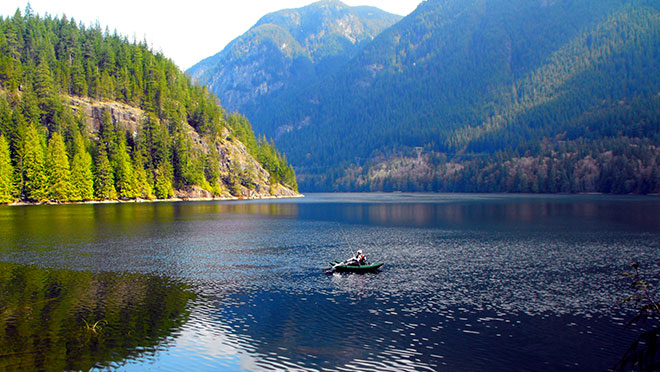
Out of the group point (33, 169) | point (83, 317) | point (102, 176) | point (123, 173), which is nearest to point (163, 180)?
point (123, 173)

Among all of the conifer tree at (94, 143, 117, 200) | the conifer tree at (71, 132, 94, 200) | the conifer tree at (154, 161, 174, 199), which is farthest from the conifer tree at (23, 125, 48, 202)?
the conifer tree at (154, 161, 174, 199)

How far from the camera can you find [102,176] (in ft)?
510

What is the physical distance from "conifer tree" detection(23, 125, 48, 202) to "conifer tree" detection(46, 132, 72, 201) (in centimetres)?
190

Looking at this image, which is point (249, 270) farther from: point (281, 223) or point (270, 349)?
point (281, 223)

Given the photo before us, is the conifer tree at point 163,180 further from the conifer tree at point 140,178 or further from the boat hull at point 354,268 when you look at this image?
the boat hull at point 354,268

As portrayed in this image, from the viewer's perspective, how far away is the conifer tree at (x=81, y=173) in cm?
14475

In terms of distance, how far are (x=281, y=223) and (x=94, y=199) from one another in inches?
3332

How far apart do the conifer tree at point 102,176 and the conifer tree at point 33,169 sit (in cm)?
1794

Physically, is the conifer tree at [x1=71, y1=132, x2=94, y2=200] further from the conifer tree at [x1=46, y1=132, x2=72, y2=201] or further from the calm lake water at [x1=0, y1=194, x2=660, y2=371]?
the calm lake water at [x1=0, y1=194, x2=660, y2=371]

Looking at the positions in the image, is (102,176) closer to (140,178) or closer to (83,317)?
(140,178)

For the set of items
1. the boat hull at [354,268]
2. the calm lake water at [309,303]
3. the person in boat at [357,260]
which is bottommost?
the calm lake water at [309,303]

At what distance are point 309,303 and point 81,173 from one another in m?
132

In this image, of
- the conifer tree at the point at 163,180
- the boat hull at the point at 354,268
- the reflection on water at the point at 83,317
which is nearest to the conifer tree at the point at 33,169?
the conifer tree at the point at 163,180

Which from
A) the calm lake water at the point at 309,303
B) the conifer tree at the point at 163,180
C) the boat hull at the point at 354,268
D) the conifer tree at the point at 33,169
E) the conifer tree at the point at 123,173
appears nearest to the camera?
the calm lake water at the point at 309,303
